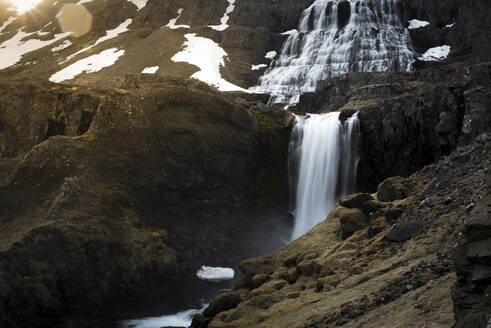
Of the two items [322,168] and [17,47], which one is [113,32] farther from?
[322,168]

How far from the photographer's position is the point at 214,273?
24891 mm

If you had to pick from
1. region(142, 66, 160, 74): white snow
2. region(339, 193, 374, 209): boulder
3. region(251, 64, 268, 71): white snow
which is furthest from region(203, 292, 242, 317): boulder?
region(251, 64, 268, 71): white snow

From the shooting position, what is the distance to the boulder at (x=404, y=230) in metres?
12.8

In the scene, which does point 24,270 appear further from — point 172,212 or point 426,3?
point 426,3

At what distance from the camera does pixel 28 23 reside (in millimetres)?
138750

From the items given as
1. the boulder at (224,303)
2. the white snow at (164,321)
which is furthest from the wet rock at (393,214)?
the white snow at (164,321)

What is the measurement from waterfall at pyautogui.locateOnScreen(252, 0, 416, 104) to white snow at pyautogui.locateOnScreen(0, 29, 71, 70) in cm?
6937

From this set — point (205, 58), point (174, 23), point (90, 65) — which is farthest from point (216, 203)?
point (174, 23)

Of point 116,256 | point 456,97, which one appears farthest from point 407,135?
point 116,256

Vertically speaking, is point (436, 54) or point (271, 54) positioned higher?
point (271, 54)

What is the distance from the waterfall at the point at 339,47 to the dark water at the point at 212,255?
126 feet

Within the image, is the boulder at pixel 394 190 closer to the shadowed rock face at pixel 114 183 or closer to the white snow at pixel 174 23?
the shadowed rock face at pixel 114 183

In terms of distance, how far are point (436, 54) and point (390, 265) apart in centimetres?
6875

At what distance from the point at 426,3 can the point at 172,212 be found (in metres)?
75.6
